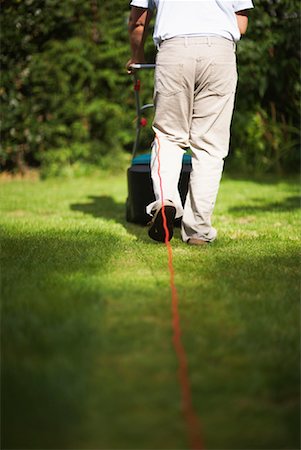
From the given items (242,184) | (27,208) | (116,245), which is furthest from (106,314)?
(242,184)

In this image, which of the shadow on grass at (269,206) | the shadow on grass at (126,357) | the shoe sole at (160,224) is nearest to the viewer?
the shadow on grass at (126,357)

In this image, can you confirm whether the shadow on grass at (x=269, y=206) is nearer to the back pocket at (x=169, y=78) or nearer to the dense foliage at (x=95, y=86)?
the back pocket at (x=169, y=78)

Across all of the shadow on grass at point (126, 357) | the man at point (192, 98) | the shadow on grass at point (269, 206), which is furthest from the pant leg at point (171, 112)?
the shadow on grass at point (269, 206)

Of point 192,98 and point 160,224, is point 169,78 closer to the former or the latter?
point 192,98

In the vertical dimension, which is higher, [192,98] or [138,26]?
[138,26]

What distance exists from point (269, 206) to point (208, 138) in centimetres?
156

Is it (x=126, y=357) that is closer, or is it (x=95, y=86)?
(x=126, y=357)

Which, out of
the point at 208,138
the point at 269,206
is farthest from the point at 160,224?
the point at 269,206

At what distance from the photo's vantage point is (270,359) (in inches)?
72.6

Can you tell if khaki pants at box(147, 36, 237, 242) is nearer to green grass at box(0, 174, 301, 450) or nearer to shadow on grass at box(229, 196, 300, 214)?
green grass at box(0, 174, 301, 450)

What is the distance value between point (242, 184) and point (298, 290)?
3663mm

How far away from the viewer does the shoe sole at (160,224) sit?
10.4 feet

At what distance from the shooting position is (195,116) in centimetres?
335

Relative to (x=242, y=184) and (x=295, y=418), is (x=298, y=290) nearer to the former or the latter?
(x=295, y=418)
